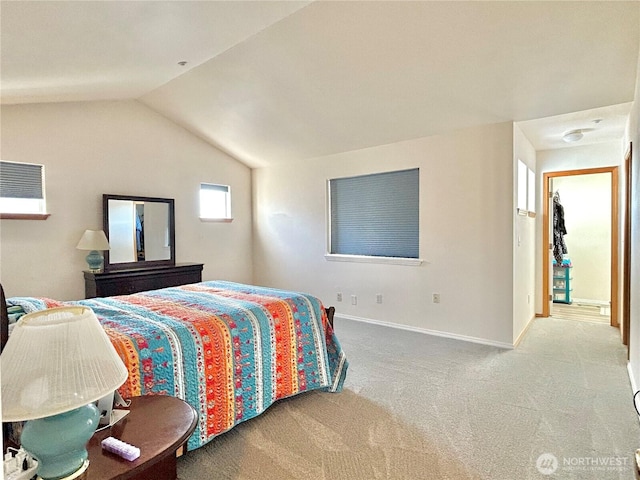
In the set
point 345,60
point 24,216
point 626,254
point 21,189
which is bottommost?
point 626,254

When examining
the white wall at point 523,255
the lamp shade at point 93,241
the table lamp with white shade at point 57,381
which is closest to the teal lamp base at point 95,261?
the lamp shade at point 93,241

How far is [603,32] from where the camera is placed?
97.3 inches

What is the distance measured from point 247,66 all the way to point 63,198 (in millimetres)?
2532

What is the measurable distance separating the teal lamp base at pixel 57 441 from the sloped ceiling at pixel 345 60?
6.11 ft

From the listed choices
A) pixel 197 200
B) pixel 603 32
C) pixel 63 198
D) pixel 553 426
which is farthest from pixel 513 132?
pixel 63 198

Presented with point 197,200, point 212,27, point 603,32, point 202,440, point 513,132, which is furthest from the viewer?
point 197,200

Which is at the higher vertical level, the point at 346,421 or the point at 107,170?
the point at 107,170

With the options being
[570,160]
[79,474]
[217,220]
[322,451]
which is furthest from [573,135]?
[79,474]

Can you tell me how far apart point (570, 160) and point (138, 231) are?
5691 mm

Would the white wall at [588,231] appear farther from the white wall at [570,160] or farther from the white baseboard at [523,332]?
the white baseboard at [523,332]

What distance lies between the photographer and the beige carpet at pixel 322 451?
1.89 m

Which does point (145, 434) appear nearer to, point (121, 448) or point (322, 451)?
point (121, 448)

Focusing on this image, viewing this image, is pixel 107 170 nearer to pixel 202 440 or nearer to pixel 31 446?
pixel 202 440

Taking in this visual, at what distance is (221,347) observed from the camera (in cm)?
220
